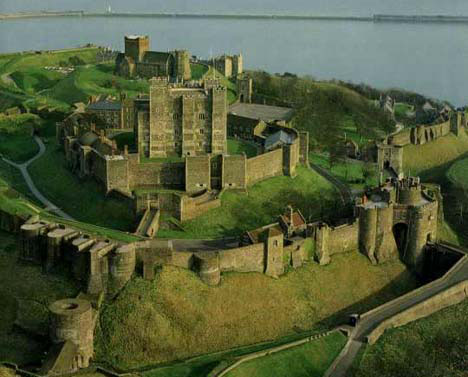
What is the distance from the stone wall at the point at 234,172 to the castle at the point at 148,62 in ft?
75.0

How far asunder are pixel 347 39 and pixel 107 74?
97614 millimetres

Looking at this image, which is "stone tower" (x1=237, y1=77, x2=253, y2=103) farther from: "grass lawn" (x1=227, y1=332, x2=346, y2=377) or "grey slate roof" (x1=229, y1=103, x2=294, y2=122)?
"grass lawn" (x1=227, y1=332, x2=346, y2=377)

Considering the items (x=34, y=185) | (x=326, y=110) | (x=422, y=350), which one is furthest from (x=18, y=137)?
(x=422, y=350)

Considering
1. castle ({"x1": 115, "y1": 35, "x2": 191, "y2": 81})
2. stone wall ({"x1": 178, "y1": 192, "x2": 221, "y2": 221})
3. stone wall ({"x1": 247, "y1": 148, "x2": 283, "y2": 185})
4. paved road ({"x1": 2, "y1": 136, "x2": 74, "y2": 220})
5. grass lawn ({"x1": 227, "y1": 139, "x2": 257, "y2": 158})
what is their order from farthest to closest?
1. castle ({"x1": 115, "y1": 35, "x2": 191, "y2": 81})
2. grass lawn ({"x1": 227, "y1": 139, "x2": 257, "y2": 158})
3. stone wall ({"x1": 247, "y1": 148, "x2": 283, "y2": 185})
4. paved road ({"x1": 2, "y1": 136, "x2": 74, "y2": 220})
5. stone wall ({"x1": 178, "y1": 192, "x2": 221, "y2": 221})

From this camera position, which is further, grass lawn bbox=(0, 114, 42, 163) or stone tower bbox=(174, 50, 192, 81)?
stone tower bbox=(174, 50, 192, 81)

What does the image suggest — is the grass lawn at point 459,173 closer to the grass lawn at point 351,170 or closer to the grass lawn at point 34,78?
the grass lawn at point 351,170

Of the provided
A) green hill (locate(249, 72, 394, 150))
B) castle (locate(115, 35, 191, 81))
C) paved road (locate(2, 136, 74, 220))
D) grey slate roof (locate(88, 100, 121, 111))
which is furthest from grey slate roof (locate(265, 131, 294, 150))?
castle (locate(115, 35, 191, 81))

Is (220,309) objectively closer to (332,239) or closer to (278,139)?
(332,239)

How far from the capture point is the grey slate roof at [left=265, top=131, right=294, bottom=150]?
38.6 m

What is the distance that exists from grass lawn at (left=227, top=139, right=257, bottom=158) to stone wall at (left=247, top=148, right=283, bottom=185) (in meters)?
1.54

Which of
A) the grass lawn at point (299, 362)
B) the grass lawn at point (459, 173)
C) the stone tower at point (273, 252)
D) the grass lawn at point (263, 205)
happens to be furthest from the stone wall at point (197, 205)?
the grass lawn at point (459, 173)

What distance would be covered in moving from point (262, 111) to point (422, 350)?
1153 inches

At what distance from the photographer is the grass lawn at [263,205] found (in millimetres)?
31344

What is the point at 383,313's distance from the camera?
90.9ft
